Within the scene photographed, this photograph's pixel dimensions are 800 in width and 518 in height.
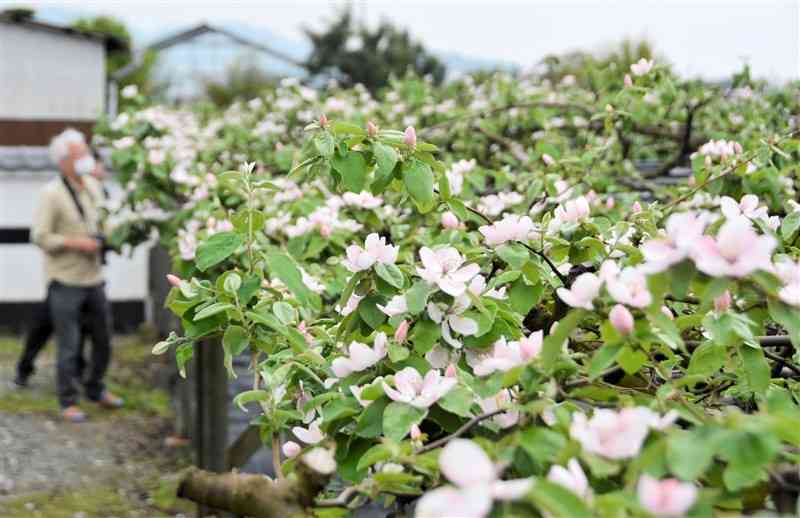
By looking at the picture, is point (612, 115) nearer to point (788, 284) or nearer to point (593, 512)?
point (788, 284)

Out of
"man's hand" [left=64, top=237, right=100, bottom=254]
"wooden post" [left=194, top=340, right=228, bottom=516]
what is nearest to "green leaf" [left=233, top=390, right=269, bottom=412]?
"wooden post" [left=194, top=340, right=228, bottom=516]

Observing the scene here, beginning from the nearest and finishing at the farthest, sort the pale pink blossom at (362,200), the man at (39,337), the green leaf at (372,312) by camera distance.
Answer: the green leaf at (372,312) → the pale pink blossom at (362,200) → the man at (39,337)

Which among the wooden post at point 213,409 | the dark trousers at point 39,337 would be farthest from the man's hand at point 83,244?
the wooden post at point 213,409

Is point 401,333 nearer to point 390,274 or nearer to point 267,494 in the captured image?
point 390,274

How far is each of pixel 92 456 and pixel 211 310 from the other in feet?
15.6

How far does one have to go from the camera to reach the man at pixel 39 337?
700cm

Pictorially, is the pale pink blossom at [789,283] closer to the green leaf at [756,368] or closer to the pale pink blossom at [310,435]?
the green leaf at [756,368]

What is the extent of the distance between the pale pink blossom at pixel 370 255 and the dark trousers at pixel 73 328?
5351 millimetres

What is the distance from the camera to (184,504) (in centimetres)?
536

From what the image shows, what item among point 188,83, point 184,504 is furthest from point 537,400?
point 188,83

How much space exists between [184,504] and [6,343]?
5.11 metres

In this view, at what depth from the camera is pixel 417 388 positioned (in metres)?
1.37

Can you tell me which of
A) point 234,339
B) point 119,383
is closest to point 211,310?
point 234,339

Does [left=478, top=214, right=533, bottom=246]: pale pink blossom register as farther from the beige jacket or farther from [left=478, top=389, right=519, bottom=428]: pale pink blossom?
the beige jacket
